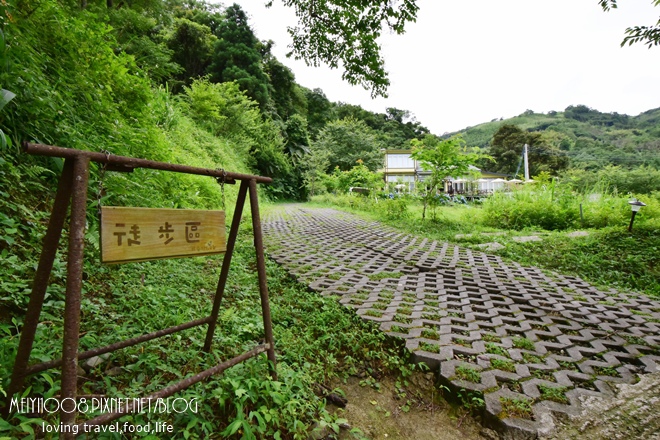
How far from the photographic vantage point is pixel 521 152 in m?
34.8

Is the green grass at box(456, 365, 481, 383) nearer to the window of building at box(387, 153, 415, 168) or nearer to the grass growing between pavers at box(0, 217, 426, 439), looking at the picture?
the grass growing between pavers at box(0, 217, 426, 439)

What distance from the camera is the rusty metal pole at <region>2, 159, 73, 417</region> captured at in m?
1.21

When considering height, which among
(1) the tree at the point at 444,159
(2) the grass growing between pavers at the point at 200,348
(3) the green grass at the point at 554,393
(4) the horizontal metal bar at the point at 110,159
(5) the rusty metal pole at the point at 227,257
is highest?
(1) the tree at the point at 444,159

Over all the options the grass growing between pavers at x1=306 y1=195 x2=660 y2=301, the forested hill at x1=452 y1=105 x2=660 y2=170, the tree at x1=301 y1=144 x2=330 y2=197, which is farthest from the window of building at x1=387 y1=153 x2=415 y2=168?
the grass growing between pavers at x1=306 y1=195 x2=660 y2=301

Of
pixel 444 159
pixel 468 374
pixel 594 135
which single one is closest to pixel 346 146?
pixel 444 159

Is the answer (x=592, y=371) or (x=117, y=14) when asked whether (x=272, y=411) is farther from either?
(x=117, y=14)

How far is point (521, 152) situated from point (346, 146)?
23.7 m

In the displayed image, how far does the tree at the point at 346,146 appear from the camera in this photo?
77.4 ft

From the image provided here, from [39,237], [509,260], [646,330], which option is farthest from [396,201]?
[39,237]

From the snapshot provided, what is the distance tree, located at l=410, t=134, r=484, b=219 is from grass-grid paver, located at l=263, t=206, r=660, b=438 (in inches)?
166

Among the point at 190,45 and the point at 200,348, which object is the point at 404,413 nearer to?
the point at 200,348

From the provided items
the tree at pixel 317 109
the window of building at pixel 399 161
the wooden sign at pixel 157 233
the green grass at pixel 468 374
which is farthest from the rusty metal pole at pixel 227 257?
the window of building at pixel 399 161

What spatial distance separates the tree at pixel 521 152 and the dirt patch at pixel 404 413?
3574cm

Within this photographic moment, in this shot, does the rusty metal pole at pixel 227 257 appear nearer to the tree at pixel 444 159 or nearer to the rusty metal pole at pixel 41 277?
the rusty metal pole at pixel 41 277
